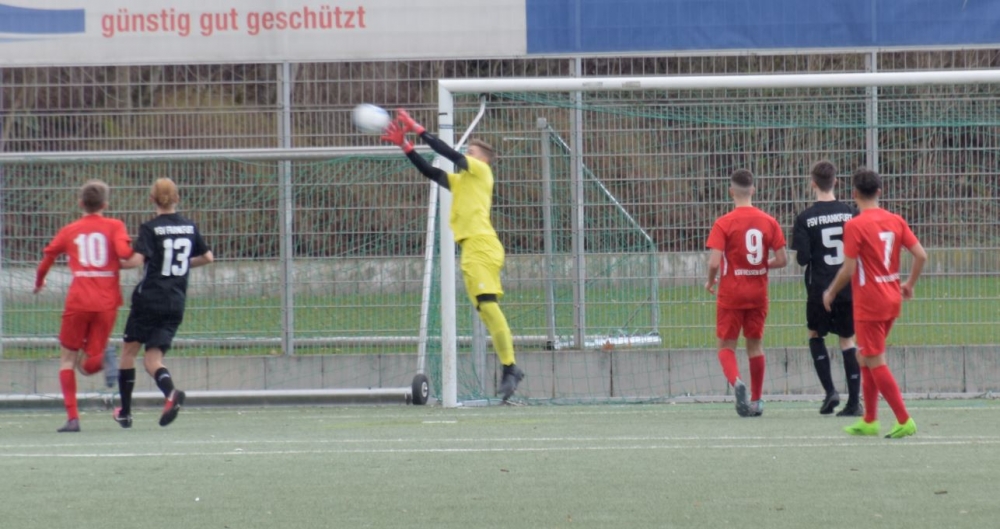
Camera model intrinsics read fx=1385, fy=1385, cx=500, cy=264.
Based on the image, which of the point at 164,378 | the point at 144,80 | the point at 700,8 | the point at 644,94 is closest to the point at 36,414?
the point at 164,378

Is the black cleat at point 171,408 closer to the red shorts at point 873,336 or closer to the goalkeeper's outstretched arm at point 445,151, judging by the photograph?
the goalkeeper's outstretched arm at point 445,151

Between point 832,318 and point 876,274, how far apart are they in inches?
82.5

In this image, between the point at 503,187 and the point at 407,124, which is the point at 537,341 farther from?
the point at 407,124

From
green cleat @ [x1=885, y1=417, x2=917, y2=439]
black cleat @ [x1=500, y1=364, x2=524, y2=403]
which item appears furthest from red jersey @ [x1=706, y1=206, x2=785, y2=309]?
green cleat @ [x1=885, y1=417, x2=917, y2=439]

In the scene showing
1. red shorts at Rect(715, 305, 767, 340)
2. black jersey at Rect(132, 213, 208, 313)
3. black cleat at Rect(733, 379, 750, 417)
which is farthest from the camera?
red shorts at Rect(715, 305, 767, 340)

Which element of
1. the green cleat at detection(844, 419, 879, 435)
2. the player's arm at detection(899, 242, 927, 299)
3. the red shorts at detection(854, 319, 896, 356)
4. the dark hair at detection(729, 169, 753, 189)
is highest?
the dark hair at detection(729, 169, 753, 189)

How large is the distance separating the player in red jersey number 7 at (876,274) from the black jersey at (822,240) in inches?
69.7

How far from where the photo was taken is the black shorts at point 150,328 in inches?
384

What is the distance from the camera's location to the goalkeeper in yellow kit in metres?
9.57

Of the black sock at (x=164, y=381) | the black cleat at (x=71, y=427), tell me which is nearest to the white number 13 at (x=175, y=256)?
the black sock at (x=164, y=381)

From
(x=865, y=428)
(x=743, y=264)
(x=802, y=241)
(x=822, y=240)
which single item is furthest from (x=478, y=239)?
(x=865, y=428)

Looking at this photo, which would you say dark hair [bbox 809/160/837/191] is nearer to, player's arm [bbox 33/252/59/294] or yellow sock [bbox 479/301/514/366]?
yellow sock [bbox 479/301/514/366]

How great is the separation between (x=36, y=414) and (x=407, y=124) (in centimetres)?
468

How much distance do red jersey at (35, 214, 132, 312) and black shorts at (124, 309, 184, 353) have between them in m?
0.22
